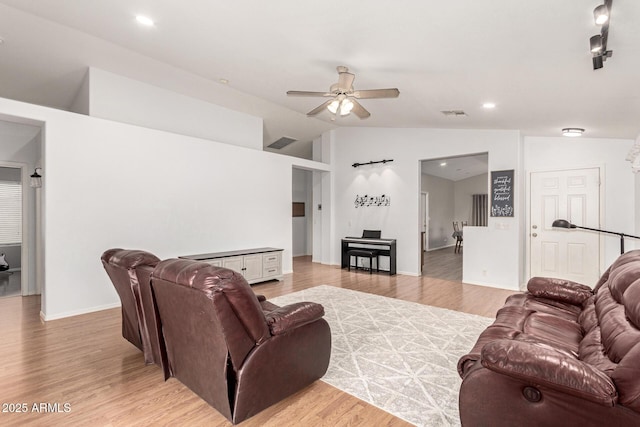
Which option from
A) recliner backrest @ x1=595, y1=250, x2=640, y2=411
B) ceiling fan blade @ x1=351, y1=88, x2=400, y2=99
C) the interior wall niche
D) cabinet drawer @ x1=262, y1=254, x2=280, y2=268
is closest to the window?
cabinet drawer @ x1=262, y1=254, x2=280, y2=268

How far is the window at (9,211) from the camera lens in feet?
22.8

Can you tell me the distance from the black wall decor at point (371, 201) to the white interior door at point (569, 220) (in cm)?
275

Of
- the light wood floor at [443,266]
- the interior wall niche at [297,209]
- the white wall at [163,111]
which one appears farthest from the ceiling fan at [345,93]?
the interior wall niche at [297,209]

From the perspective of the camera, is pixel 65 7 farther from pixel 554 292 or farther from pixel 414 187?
pixel 414 187

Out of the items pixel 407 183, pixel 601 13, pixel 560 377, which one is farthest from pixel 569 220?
pixel 560 377

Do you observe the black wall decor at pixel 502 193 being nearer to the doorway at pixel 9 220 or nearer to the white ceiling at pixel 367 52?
A: the white ceiling at pixel 367 52

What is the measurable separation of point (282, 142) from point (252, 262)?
153 inches

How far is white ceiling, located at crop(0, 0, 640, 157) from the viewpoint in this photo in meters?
2.39

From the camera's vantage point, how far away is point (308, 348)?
2.26 metres

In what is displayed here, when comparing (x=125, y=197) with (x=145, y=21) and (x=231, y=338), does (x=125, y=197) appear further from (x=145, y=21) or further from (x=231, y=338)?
(x=231, y=338)

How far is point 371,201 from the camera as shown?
293 inches

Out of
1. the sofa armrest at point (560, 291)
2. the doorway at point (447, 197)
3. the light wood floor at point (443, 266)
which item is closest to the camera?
the sofa armrest at point (560, 291)

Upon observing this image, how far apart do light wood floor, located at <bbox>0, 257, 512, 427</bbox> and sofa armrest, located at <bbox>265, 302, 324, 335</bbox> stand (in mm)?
562

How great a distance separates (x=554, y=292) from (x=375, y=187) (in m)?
4.73
